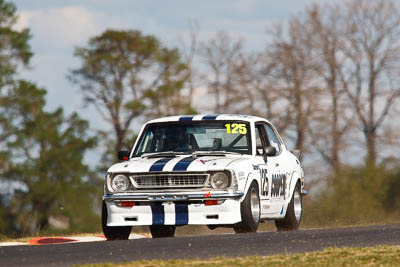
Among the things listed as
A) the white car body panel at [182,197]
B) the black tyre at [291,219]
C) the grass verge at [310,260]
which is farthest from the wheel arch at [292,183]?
the grass verge at [310,260]

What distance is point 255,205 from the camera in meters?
13.1

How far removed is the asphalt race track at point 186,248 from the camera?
9516 millimetres

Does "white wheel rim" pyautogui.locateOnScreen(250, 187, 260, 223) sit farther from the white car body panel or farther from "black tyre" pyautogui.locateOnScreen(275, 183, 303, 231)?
"black tyre" pyautogui.locateOnScreen(275, 183, 303, 231)

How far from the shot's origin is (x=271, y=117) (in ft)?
149

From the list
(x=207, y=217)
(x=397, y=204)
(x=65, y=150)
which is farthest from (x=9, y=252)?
(x=65, y=150)

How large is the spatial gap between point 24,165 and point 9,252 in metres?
37.2

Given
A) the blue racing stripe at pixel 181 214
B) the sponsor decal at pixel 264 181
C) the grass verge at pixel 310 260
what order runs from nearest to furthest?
the grass verge at pixel 310 260 → the blue racing stripe at pixel 181 214 → the sponsor decal at pixel 264 181

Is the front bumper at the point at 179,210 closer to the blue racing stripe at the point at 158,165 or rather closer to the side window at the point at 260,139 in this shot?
the blue racing stripe at the point at 158,165

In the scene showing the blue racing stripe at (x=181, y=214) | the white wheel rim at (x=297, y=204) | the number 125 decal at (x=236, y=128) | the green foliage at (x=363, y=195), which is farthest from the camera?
the green foliage at (x=363, y=195)

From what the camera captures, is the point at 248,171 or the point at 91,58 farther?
the point at 91,58

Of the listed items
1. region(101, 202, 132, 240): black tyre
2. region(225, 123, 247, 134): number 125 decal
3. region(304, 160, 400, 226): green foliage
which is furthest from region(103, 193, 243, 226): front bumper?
region(304, 160, 400, 226): green foliage

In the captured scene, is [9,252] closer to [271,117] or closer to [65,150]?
[271,117]

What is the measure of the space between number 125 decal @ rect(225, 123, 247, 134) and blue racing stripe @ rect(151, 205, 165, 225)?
1.83 meters

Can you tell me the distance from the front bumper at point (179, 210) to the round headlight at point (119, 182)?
178mm
